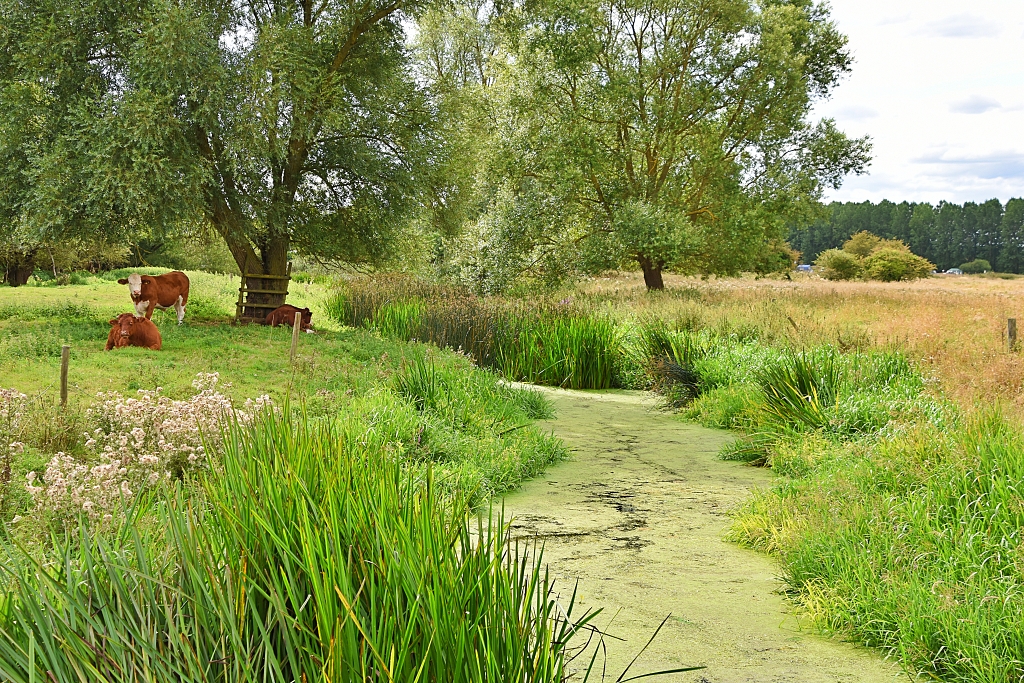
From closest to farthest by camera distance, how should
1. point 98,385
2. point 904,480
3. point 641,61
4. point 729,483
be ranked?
point 904,480 → point 729,483 → point 98,385 → point 641,61

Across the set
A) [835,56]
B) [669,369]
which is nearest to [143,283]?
[669,369]

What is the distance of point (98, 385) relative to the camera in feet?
28.3

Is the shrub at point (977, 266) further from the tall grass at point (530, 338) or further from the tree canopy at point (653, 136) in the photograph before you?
the tall grass at point (530, 338)

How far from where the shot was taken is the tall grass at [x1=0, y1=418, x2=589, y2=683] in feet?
6.51

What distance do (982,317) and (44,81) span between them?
14820 millimetres

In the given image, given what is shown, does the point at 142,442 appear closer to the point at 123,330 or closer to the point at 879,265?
the point at 123,330

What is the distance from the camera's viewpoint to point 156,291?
46.7 feet

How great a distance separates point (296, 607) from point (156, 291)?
1337 cm

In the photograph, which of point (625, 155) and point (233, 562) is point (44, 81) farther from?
point (233, 562)

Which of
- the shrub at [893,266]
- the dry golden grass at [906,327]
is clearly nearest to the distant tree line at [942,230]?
the shrub at [893,266]

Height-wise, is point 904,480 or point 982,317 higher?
point 982,317

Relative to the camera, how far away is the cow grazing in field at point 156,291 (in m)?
13.6

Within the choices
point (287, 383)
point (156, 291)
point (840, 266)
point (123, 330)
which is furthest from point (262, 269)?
point (840, 266)

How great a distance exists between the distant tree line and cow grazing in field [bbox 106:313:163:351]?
231 ft
